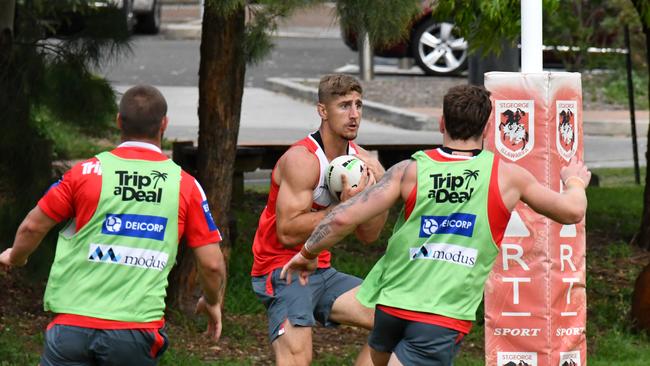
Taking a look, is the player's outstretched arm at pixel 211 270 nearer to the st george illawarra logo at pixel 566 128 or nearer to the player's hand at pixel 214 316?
the player's hand at pixel 214 316

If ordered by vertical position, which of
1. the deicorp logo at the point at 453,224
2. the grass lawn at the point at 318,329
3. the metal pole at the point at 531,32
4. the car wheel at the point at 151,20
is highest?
the car wheel at the point at 151,20

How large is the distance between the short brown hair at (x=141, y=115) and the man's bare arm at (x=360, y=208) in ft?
3.23

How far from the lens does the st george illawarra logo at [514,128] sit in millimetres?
7195

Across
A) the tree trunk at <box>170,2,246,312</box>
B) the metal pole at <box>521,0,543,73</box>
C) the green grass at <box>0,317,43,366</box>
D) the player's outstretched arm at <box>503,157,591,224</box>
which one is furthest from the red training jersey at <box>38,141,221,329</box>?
the tree trunk at <box>170,2,246,312</box>

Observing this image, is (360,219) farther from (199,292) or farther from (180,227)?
(199,292)

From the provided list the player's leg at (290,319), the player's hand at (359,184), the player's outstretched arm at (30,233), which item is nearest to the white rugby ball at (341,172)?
the player's hand at (359,184)

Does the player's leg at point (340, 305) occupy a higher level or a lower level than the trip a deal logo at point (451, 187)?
lower

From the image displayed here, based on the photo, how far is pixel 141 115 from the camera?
5.39 m

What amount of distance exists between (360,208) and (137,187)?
109 centimetres

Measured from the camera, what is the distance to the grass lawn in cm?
838

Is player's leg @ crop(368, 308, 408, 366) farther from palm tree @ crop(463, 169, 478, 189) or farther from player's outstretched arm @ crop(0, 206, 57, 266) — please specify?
player's outstretched arm @ crop(0, 206, 57, 266)

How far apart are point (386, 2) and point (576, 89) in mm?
1388

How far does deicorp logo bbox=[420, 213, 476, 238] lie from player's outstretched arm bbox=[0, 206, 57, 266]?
61.0 inches

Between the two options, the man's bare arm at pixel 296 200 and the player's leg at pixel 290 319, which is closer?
the man's bare arm at pixel 296 200
